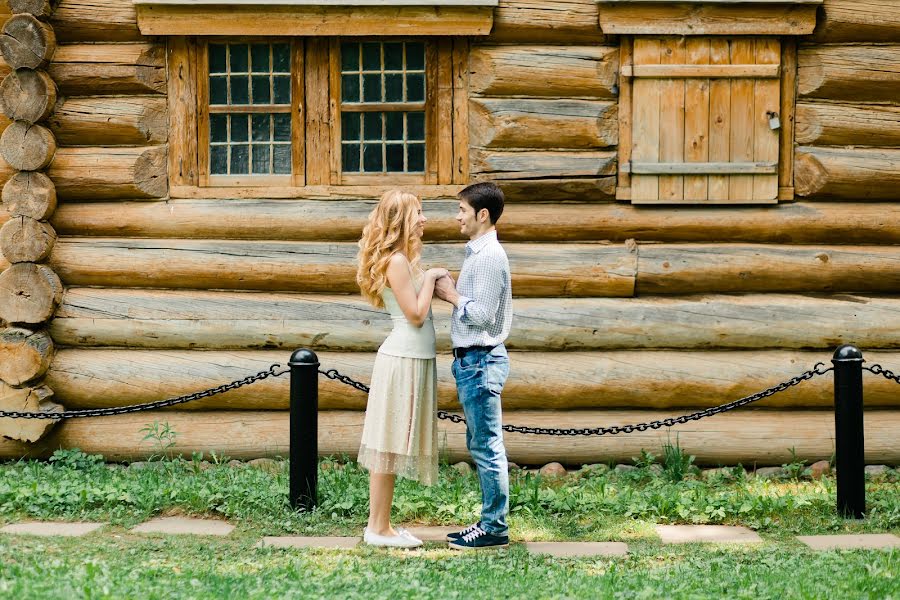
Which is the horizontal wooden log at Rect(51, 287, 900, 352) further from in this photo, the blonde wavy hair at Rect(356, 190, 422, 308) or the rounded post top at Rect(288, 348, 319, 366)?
the blonde wavy hair at Rect(356, 190, 422, 308)

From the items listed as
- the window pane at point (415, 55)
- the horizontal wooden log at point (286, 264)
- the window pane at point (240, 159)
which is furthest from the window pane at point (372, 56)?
the horizontal wooden log at point (286, 264)

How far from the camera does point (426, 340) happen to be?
586cm

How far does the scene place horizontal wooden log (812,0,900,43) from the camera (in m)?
7.91

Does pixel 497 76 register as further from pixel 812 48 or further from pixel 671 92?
pixel 812 48

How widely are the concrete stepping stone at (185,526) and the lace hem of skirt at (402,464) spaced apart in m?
1.14

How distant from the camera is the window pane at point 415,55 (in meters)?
8.22

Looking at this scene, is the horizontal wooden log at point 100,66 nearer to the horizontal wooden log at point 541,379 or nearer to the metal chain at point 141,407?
the horizontal wooden log at point 541,379

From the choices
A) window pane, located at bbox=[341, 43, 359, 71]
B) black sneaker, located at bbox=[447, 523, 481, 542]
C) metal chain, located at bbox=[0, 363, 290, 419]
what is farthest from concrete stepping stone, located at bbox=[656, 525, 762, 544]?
window pane, located at bbox=[341, 43, 359, 71]

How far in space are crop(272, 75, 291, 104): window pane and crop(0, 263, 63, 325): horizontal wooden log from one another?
7.33 feet

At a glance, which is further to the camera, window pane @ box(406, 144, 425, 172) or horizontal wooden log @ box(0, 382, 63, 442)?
window pane @ box(406, 144, 425, 172)

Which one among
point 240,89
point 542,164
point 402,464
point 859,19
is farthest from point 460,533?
point 859,19

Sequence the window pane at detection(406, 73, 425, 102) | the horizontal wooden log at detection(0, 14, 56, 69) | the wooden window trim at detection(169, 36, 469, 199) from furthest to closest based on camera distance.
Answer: the window pane at detection(406, 73, 425, 102), the wooden window trim at detection(169, 36, 469, 199), the horizontal wooden log at detection(0, 14, 56, 69)

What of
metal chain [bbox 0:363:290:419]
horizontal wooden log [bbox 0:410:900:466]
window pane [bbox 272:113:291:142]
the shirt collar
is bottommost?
horizontal wooden log [bbox 0:410:900:466]

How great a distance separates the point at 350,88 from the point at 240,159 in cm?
105
